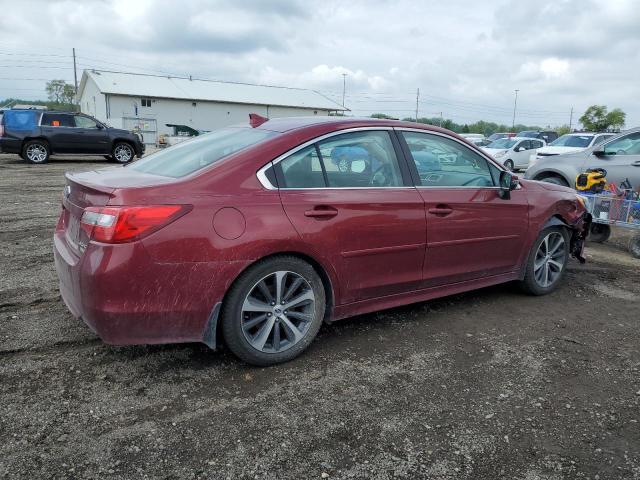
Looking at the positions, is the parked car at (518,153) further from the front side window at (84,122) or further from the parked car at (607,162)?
the front side window at (84,122)

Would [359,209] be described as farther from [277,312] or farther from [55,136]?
[55,136]

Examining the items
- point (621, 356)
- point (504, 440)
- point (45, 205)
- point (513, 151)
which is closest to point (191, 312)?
point (504, 440)

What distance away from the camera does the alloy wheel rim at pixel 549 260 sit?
4898mm

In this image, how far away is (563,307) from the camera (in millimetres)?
4730

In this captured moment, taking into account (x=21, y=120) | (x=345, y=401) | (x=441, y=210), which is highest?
(x=21, y=120)

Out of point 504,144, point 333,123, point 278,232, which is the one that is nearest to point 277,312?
point 278,232

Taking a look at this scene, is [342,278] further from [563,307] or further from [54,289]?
[54,289]

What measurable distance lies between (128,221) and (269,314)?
1038 millimetres

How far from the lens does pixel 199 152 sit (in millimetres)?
3664

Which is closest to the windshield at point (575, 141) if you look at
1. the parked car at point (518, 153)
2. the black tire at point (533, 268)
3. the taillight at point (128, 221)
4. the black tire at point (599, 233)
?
the parked car at point (518, 153)

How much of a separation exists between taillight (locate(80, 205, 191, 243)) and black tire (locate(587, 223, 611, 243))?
6.69 metres

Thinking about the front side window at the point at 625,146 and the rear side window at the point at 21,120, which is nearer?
the front side window at the point at 625,146

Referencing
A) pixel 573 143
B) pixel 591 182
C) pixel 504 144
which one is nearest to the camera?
pixel 591 182

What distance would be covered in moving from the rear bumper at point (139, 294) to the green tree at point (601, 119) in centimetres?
5403
